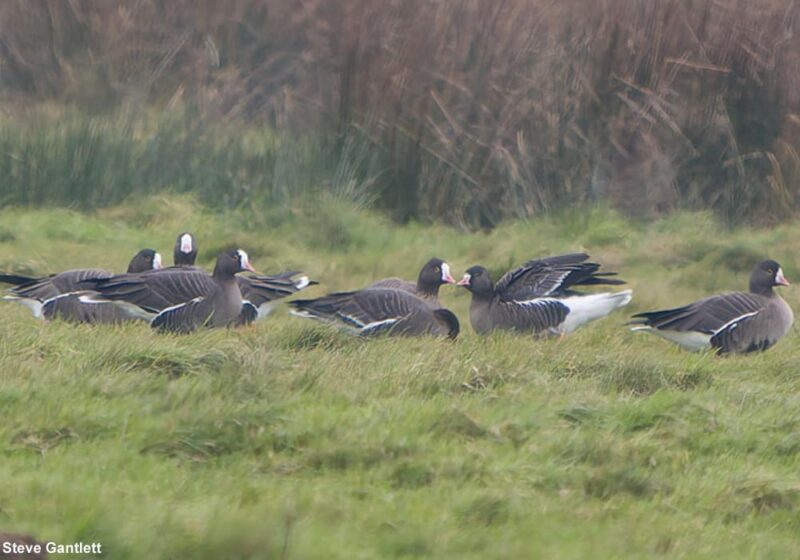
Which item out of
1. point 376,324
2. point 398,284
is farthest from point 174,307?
point 398,284

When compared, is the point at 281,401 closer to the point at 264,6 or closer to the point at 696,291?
the point at 696,291

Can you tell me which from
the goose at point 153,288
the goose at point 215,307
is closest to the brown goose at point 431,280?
the goose at point 215,307

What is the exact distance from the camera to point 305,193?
13.5 meters

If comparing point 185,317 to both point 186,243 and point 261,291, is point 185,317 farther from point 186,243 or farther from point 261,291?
point 186,243

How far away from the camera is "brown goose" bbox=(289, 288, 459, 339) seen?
9148 mm

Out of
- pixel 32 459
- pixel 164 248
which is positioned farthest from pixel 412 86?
pixel 32 459

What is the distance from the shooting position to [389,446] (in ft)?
19.8

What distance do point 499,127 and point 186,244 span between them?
3.89 m

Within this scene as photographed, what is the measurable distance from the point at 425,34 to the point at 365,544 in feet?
30.3

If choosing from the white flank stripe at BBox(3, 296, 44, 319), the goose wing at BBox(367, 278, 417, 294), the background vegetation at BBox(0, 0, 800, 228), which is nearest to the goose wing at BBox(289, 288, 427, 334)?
the goose wing at BBox(367, 278, 417, 294)

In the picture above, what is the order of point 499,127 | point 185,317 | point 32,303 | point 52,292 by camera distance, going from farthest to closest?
point 499,127
point 32,303
point 52,292
point 185,317

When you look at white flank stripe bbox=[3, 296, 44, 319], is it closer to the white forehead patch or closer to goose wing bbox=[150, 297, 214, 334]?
goose wing bbox=[150, 297, 214, 334]

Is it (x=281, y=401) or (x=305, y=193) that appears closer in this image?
(x=281, y=401)

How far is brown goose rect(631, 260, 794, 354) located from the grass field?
17.9 inches
